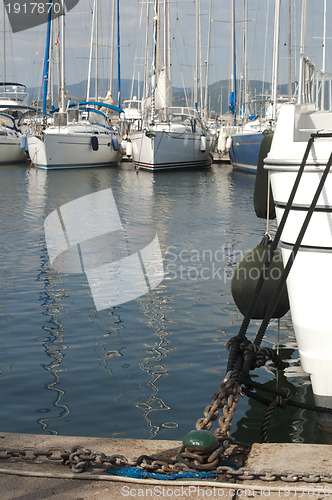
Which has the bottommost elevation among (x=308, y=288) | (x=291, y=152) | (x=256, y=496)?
(x=256, y=496)

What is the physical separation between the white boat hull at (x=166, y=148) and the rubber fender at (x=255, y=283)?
101 feet

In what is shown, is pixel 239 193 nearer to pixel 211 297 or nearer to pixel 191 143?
pixel 191 143

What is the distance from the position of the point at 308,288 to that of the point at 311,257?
0.24 meters

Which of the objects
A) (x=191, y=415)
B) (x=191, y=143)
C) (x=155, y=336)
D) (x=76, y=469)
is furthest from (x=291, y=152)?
(x=191, y=143)

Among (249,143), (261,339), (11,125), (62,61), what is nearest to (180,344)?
(261,339)

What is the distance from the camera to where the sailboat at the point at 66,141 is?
39031 mm

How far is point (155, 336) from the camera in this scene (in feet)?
26.7

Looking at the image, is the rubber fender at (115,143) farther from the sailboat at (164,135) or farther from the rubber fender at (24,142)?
the rubber fender at (24,142)

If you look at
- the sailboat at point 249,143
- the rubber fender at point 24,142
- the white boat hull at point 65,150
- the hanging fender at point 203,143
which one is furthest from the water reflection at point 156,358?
the rubber fender at point 24,142

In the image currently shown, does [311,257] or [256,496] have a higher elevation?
[311,257]

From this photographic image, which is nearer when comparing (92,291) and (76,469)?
(76,469)

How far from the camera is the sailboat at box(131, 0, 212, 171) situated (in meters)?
38.0

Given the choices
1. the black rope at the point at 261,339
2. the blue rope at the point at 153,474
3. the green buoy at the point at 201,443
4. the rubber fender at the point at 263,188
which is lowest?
the blue rope at the point at 153,474

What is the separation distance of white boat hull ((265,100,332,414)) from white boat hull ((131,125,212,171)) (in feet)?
106
